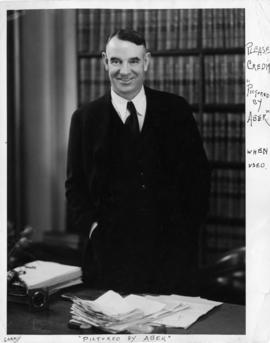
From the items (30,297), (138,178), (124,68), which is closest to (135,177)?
(138,178)

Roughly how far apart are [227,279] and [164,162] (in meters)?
0.33

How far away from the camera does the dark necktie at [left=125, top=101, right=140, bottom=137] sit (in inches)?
46.7

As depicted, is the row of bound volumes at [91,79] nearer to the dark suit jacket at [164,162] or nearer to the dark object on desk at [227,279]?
the dark suit jacket at [164,162]

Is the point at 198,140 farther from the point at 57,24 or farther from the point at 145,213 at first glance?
the point at 57,24

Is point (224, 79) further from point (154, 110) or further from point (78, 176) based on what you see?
point (78, 176)

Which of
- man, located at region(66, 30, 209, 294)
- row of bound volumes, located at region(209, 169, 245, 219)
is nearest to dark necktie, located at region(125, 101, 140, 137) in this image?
man, located at region(66, 30, 209, 294)

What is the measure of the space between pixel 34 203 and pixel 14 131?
49 centimetres

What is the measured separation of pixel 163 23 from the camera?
45.6 inches

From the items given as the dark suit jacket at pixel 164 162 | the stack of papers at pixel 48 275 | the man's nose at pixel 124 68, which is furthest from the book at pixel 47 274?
the man's nose at pixel 124 68

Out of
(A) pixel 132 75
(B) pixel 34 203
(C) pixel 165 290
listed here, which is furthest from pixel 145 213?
(B) pixel 34 203

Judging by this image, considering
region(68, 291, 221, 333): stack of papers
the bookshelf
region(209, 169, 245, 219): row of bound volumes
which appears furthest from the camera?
region(209, 169, 245, 219): row of bound volumes

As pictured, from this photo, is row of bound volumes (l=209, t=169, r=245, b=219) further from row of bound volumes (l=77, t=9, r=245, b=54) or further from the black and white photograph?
row of bound volumes (l=77, t=9, r=245, b=54)

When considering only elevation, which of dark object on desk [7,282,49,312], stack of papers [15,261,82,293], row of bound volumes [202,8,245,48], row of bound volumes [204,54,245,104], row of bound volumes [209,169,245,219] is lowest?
dark object on desk [7,282,49,312]

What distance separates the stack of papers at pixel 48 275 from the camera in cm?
109
